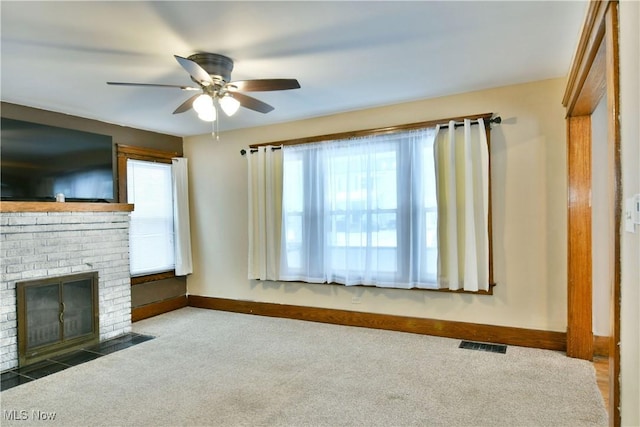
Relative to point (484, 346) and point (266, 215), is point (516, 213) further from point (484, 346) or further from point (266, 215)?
point (266, 215)

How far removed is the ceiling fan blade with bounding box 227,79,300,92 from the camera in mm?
2639

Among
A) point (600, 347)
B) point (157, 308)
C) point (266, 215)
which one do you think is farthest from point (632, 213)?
point (157, 308)

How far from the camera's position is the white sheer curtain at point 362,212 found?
3961 millimetres

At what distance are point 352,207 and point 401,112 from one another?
116 centimetres

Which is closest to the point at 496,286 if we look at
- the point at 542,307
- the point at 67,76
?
the point at 542,307

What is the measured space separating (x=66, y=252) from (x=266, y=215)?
7.01 feet

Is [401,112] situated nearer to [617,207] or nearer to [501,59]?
[501,59]

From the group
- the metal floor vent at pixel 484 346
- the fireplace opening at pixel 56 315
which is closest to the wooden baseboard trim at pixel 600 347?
the metal floor vent at pixel 484 346

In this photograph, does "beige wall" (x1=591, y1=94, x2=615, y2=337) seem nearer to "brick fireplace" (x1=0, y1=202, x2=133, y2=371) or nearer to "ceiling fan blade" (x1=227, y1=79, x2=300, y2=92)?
"ceiling fan blade" (x1=227, y1=79, x2=300, y2=92)

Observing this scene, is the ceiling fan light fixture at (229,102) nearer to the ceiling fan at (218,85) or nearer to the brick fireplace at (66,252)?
the ceiling fan at (218,85)

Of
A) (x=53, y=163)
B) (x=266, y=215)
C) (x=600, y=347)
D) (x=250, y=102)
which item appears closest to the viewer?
(x=250, y=102)

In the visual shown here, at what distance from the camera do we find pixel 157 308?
5105mm

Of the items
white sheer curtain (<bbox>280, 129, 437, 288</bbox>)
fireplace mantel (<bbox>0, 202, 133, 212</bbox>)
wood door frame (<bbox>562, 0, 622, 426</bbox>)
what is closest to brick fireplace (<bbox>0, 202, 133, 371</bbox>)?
fireplace mantel (<bbox>0, 202, 133, 212</bbox>)

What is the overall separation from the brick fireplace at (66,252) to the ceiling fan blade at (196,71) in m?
2.21
